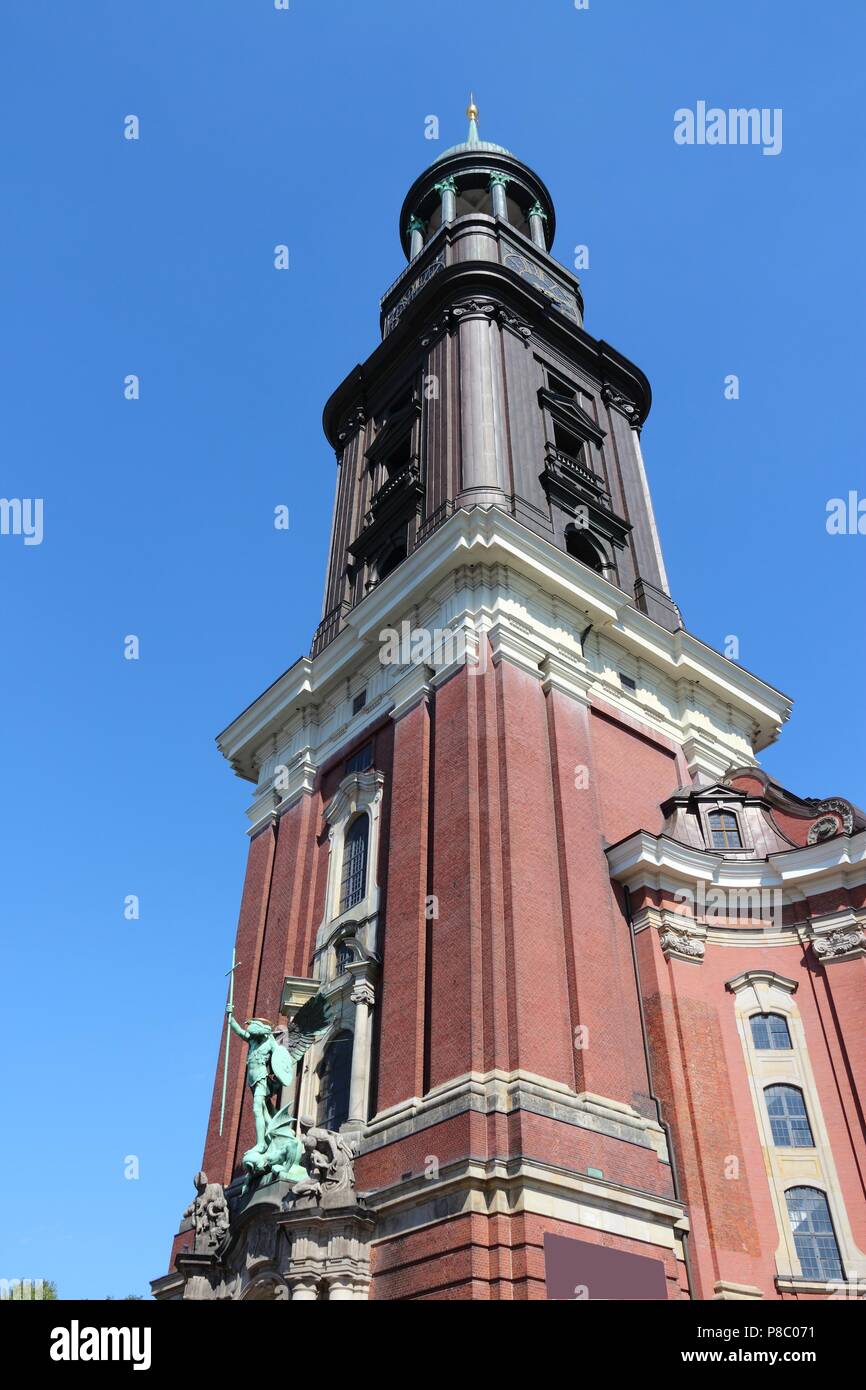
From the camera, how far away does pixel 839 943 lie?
24.3 meters

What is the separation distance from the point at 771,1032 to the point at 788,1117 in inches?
69.2

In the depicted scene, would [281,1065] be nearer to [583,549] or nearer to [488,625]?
[488,625]

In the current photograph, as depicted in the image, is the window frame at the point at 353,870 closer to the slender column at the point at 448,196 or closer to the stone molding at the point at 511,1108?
the stone molding at the point at 511,1108

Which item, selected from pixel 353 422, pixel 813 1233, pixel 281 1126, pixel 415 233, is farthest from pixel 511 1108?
pixel 415 233

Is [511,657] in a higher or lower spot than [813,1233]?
higher

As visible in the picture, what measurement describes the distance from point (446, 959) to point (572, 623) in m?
10.2

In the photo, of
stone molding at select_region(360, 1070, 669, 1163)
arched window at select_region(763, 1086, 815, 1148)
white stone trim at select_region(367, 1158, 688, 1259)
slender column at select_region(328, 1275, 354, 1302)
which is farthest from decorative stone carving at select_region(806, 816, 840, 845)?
slender column at select_region(328, 1275, 354, 1302)

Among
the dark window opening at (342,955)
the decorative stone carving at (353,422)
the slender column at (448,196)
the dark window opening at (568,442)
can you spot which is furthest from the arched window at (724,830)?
the slender column at (448,196)

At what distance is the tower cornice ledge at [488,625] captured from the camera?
91.6 ft

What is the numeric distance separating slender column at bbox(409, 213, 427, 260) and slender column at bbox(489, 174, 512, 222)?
3339 mm

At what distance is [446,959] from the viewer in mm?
21922

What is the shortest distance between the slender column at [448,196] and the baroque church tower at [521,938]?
1341 centimetres
